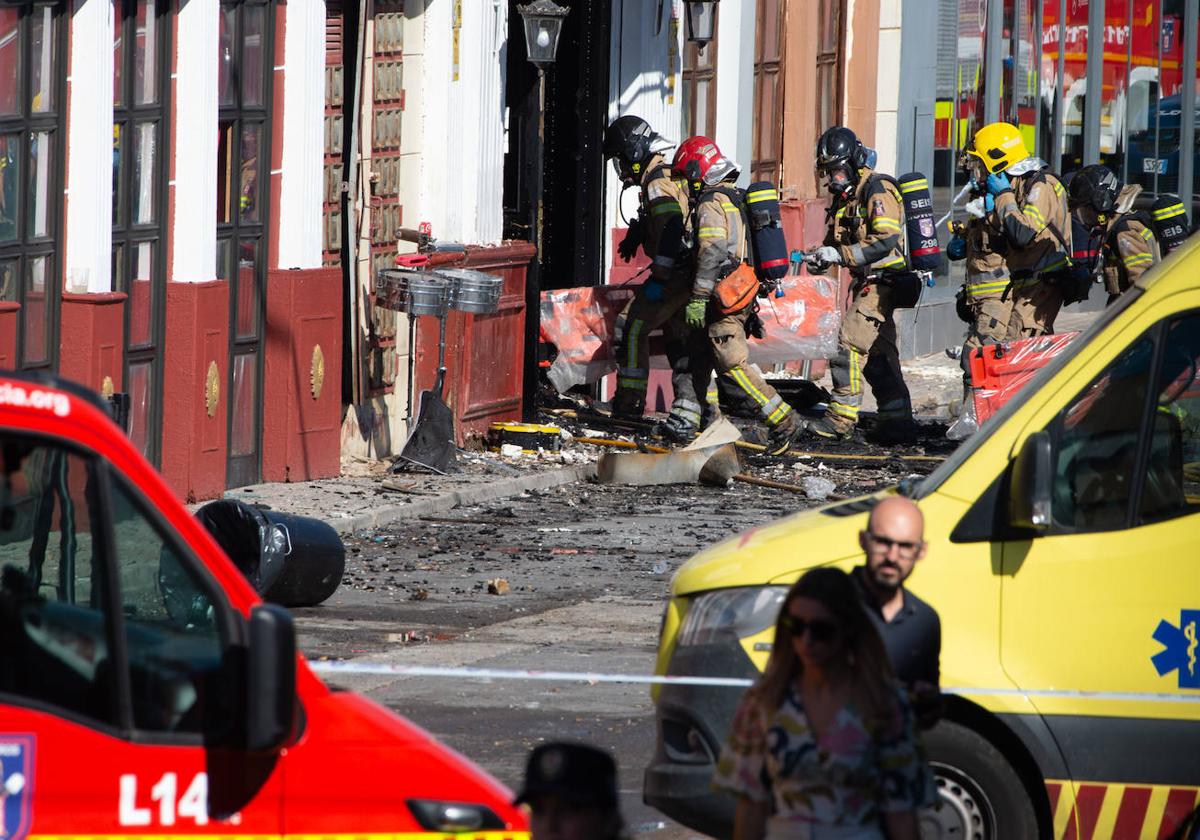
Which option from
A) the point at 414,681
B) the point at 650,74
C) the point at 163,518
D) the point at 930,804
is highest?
the point at 650,74

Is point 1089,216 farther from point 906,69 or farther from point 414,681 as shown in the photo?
point 414,681

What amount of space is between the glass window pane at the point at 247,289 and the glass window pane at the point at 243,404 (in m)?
0.17

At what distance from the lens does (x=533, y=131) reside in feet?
57.3

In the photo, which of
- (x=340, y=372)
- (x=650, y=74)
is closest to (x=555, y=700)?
(x=340, y=372)

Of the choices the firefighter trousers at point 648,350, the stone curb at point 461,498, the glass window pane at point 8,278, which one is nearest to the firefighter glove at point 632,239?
the firefighter trousers at point 648,350

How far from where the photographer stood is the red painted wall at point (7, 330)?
11.4 meters

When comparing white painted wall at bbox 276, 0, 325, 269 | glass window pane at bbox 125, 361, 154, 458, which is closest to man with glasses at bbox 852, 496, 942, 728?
glass window pane at bbox 125, 361, 154, 458

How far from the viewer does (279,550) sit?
9.95 metres

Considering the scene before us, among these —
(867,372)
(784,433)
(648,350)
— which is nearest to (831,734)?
(784,433)

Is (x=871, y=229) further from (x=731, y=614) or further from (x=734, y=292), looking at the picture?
(x=731, y=614)

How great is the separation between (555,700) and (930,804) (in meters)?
4.21

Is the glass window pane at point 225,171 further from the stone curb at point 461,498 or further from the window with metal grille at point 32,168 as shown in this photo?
the stone curb at point 461,498

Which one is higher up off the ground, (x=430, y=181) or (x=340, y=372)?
(x=430, y=181)

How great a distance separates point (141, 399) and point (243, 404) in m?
1.08
